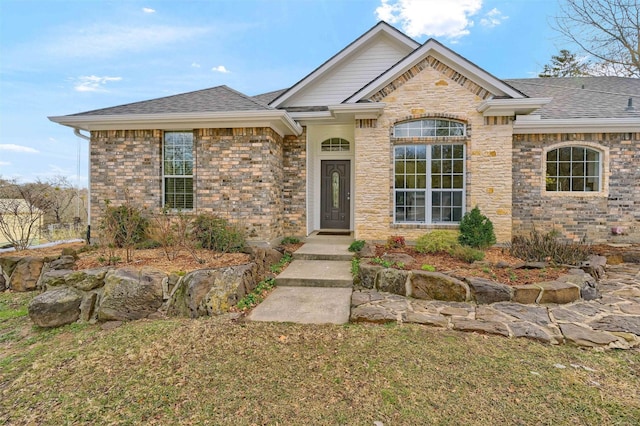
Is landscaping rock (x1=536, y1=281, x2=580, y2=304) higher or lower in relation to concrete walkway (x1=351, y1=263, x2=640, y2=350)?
higher

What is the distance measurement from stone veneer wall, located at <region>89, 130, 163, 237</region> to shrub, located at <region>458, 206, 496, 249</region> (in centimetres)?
772

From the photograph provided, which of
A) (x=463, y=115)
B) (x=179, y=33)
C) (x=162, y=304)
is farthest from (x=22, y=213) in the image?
(x=463, y=115)

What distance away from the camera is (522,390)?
2.89m

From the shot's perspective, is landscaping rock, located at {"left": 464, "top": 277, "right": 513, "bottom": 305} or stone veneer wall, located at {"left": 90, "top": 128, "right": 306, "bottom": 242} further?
stone veneer wall, located at {"left": 90, "top": 128, "right": 306, "bottom": 242}

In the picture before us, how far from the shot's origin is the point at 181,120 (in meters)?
7.77

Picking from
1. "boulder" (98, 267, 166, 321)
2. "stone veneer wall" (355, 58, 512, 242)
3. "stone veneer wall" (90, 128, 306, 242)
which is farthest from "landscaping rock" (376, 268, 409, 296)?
"boulder" (98, 267, 166, 321)

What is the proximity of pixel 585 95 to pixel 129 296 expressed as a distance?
1324cm

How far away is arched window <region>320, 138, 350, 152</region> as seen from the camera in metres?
9.95

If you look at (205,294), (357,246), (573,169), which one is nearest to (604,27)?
(573,169)

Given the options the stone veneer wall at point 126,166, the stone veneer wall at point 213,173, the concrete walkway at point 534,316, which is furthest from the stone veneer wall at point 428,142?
the stone veneer wall at point 126,166

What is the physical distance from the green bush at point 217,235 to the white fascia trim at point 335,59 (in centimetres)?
402

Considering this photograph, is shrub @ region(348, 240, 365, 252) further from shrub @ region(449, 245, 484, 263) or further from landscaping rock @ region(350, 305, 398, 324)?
landscaping rock @ region(350, 305, 398, 324)

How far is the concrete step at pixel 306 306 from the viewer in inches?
177

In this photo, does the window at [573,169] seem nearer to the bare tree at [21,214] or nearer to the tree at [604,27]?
the tree at [604,27]
